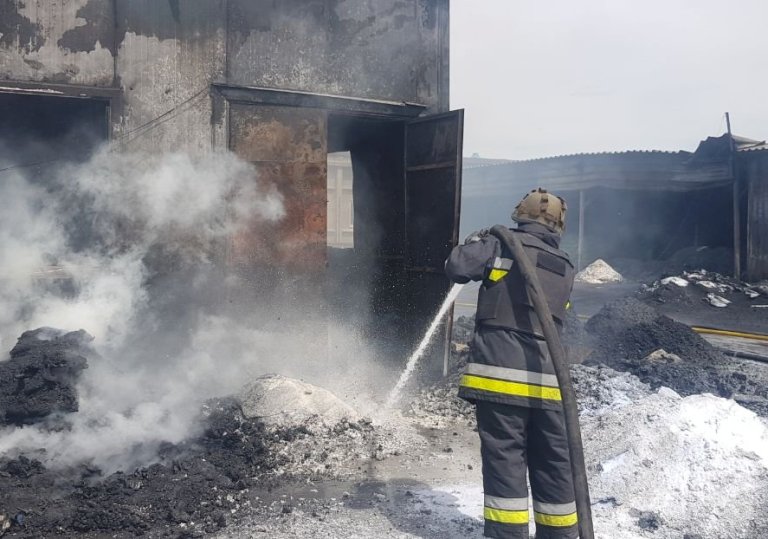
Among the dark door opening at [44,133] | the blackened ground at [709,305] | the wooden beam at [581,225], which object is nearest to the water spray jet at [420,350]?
the dark door opening at [44,133]

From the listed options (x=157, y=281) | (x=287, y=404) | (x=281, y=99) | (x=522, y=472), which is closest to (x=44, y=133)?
(x=157, y=281)

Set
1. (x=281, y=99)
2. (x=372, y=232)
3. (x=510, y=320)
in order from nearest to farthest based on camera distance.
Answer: (x=510, y=320) < (x=281, y=99) < (x=372, y=232)

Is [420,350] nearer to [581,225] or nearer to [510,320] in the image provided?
[510,320]

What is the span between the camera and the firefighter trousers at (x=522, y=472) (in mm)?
3562

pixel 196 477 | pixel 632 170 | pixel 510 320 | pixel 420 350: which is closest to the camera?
pixel 510 320

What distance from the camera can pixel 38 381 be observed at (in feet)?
16.6

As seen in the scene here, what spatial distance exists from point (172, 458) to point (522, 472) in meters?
2.73

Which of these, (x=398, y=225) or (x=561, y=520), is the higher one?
(x=398, y=225)

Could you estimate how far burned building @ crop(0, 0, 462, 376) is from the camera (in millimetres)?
6258

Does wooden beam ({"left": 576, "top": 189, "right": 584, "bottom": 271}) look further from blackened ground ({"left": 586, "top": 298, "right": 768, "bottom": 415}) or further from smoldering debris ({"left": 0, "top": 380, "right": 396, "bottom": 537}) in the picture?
smoldering debris ({"left": 0, "top": 380, "right": 396, "bottom": 537})

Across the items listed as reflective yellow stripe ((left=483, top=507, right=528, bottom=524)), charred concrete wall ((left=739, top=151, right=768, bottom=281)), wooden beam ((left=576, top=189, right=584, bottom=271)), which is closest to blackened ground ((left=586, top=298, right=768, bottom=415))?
reflective yellow stripe ((left=483, top=507, right=528, bottom=524))

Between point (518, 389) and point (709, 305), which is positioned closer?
point (518, 389)

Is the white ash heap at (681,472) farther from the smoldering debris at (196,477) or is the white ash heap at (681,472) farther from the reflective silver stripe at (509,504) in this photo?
the smoldering debris at (196,477)

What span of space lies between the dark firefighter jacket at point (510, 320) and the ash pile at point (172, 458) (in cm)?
194
